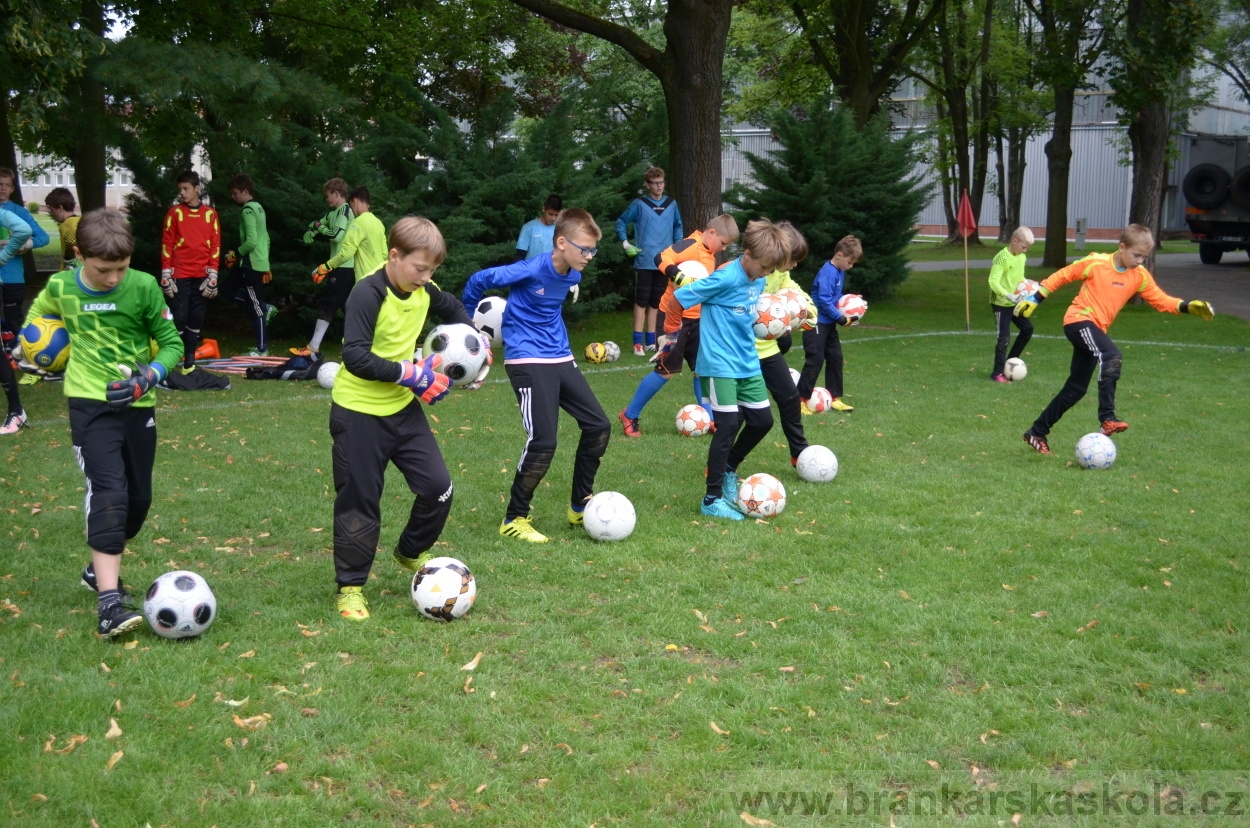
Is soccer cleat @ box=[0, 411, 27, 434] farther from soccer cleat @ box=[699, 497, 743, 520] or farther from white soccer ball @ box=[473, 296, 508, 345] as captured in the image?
soccer cleat @ box=[699, 497, 743, 520]

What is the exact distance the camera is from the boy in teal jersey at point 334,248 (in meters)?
13.1

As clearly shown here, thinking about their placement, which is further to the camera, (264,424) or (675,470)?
(264,424)

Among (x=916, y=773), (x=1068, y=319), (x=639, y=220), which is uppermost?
(x=639, y=220)

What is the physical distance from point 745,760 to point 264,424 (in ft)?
24.7

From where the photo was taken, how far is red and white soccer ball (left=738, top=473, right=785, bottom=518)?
7.44m

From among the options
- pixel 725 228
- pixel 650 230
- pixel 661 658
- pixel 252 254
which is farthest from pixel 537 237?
pixel 661 658

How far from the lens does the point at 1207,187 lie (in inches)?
1324

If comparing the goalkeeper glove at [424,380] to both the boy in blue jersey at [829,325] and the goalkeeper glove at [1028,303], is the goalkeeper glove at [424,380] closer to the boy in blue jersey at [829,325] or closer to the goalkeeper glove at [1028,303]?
the boy in blue jersey at [829,325]

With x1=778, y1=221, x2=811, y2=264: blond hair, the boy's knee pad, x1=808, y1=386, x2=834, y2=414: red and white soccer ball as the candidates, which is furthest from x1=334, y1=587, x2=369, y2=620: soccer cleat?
x1=808, y1=386, x2=834, y2=414: red and white soccer ball

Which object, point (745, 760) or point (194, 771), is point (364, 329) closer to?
point (194, 771)

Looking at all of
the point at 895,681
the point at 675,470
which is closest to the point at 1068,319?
the point at 675,470

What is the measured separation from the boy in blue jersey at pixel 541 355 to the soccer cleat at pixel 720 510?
38.5 inches

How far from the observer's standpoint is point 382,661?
4.96 meters

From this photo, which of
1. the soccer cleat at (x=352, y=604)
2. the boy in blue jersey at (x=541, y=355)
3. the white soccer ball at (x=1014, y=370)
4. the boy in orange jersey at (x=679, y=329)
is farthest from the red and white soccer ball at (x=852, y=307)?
the soccer cleat at (x=352, y=604)
